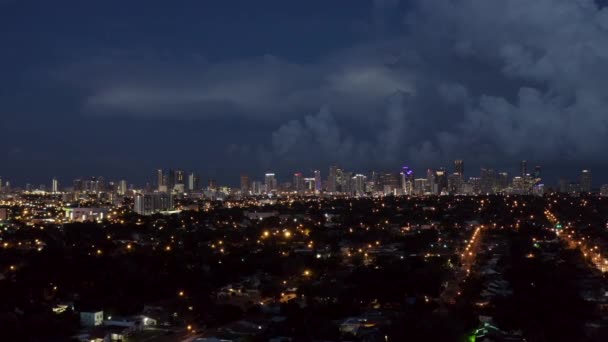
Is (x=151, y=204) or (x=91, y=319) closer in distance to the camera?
(x=91, y=319)

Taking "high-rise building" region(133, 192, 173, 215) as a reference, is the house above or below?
below

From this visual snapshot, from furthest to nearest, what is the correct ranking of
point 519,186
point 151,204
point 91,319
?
point 519,186 → point 151,204 → point 91,319

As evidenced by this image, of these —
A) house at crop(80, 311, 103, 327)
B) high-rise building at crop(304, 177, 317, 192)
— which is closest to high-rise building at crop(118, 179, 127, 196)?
high-rise building at crop(304, 177, 317, 192)

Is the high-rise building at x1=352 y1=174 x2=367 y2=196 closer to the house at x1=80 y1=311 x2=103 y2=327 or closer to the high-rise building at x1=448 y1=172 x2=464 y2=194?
the high-rise building at x1=448 y1=172 x2=464 y2=194

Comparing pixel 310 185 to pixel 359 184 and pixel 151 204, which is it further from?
pixel 151 204

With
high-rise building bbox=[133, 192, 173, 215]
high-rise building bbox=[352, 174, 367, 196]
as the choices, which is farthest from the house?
high-rise building bbox=[352, 174, 367, 196]

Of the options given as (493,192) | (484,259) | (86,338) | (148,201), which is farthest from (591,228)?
(493,192)

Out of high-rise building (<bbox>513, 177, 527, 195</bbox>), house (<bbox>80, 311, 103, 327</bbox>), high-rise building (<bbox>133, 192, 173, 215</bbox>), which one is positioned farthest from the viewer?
high-rise building (<bbox>513, 177, 527, 195</bbox>)

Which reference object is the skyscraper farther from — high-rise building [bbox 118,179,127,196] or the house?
the house

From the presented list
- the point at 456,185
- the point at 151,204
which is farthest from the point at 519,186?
the point at 151,204

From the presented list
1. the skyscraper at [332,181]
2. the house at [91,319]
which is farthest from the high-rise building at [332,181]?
the house at [91,319]

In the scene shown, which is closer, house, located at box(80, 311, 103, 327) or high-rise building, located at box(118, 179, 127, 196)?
house, located at box(80, 311, 103, 327)

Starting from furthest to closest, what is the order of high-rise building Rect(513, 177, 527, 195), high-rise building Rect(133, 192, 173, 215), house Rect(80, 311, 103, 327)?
high-rise building Rect(513, 177, 527, 195), high-rise building Rect(133, 192, 173, 215), house Rect(80, 311, 103, 327)
